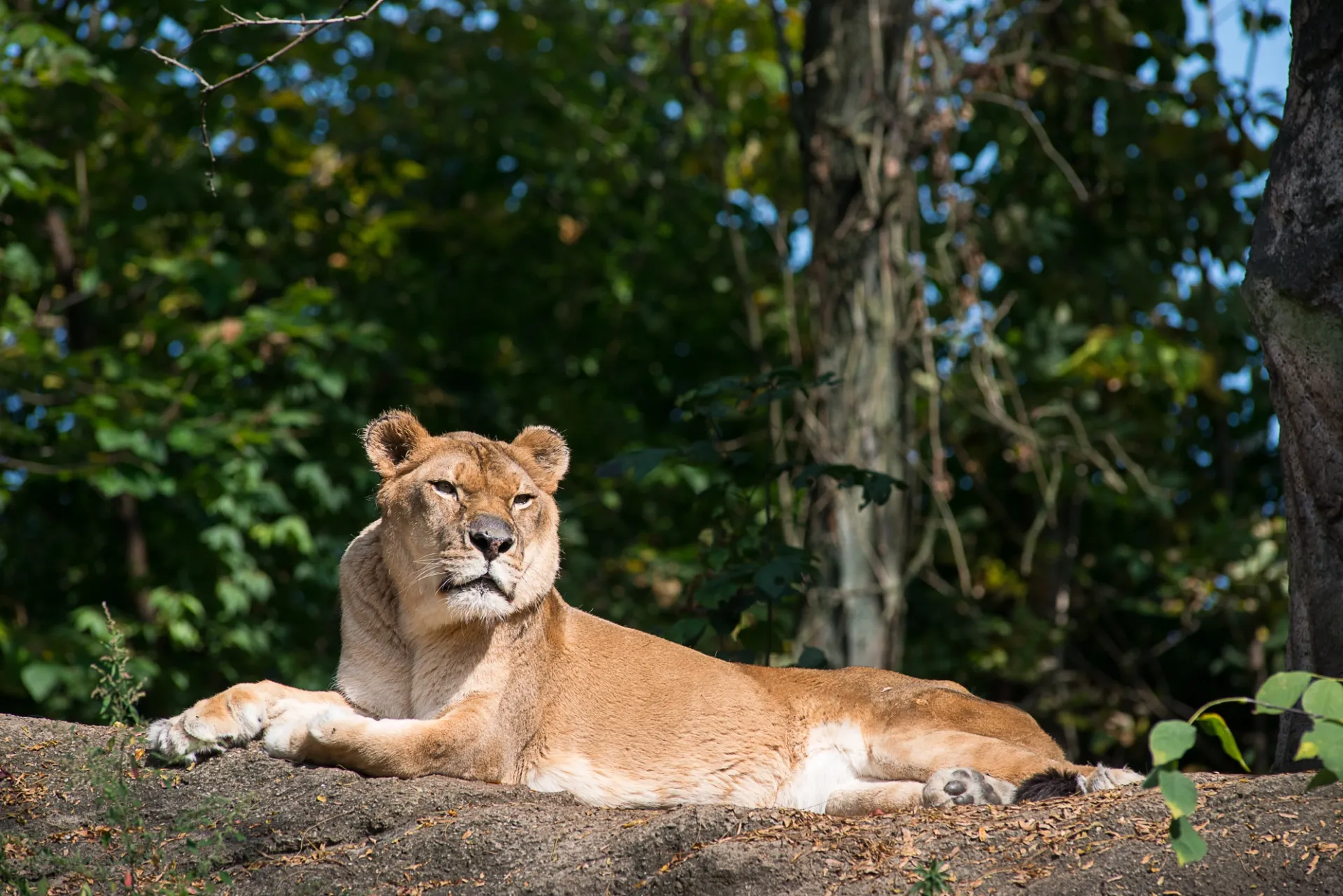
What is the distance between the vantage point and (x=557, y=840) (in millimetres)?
4141

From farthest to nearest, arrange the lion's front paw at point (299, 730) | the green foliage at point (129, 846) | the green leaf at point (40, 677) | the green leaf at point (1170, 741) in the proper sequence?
1. the green leaf at point (40, 677)
2. the lion's front paw at point (299, 730)
3. the green foliage at point (129, 846)
4. the green leaf at point (1170, 741)

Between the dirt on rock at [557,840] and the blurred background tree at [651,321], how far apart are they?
4312 mm

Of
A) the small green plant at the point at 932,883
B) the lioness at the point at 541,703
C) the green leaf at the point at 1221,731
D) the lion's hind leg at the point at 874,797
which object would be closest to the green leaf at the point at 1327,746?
the green leaf at the point at 1221,731

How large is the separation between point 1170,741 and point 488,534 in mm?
2629

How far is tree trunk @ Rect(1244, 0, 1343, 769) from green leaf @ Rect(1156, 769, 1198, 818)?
2.10m

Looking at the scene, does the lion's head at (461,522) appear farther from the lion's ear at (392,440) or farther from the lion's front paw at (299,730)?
the lion's front paw at (299,730)

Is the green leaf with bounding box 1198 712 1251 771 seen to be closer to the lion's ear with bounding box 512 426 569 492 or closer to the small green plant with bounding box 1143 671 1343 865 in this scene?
the small green plant with bounding box 1143 671 1343 865

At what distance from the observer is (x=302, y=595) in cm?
1255

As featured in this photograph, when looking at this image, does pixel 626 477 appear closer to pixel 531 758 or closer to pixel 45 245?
pixel 45 245

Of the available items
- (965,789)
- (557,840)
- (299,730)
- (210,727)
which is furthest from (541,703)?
(965,789)

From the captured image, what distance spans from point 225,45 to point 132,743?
7699 millimetres

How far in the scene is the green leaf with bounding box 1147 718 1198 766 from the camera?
2.79 metres

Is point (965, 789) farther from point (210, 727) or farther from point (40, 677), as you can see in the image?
point (40, 677)

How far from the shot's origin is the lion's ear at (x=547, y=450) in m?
5.54
